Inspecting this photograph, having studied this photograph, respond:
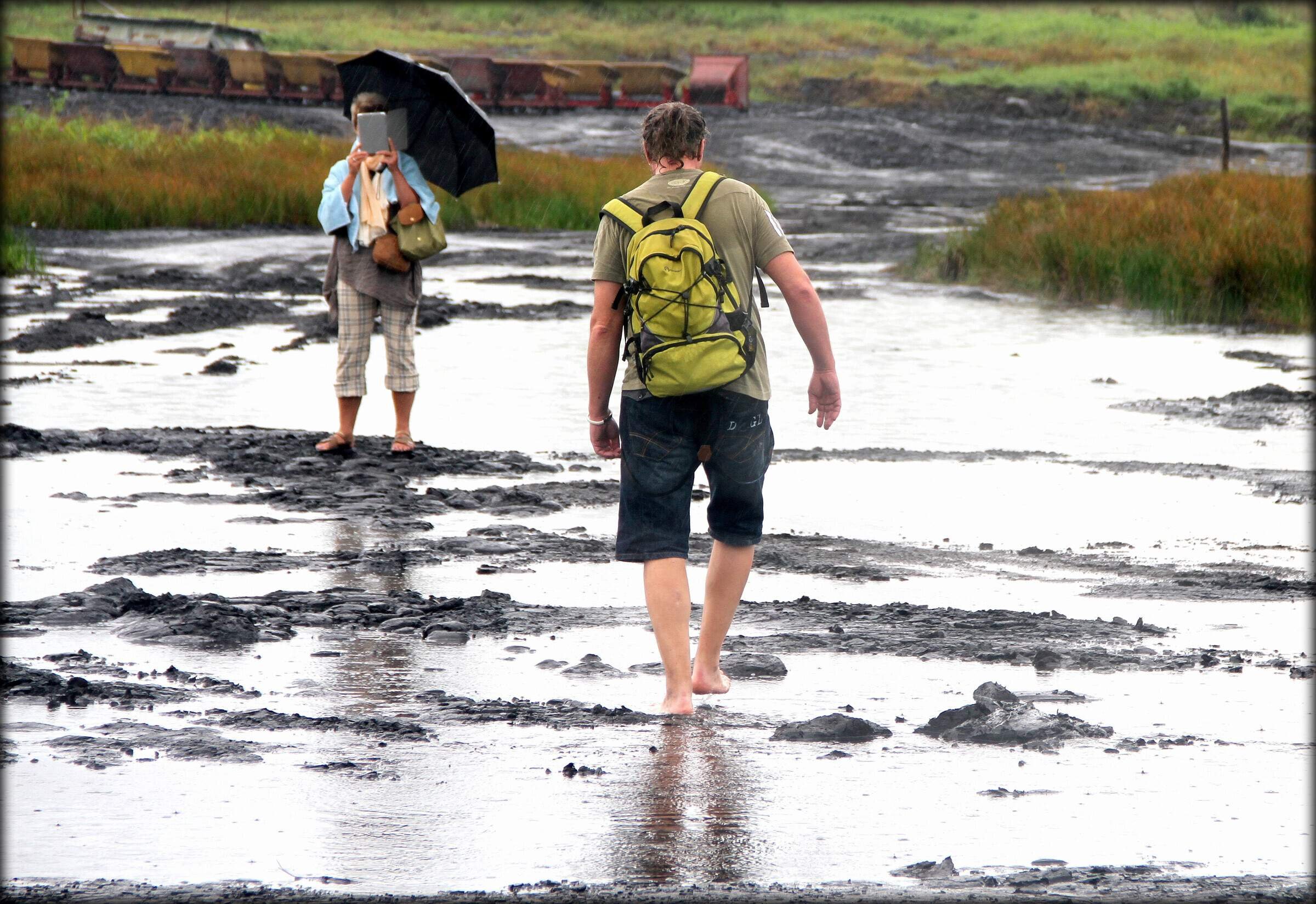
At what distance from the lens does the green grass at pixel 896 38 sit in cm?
6556

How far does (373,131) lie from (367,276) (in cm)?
74

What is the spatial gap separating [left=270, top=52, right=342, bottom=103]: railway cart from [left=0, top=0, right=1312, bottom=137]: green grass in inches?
709

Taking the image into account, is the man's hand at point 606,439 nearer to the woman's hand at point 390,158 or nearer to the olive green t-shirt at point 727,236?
the olive green t-shirt at point 727,236

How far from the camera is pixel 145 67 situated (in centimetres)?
5212

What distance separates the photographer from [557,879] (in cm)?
396

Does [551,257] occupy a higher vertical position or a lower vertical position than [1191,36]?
lower

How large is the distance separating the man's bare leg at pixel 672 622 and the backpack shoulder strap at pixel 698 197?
3.28 feet

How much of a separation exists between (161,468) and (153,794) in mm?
5170

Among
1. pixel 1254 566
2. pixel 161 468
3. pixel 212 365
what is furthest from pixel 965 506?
pixel 212 365

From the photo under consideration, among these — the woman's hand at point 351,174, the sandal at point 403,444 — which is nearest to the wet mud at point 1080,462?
the sandal at point 403,444

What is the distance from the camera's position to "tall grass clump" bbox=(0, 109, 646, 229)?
25.4 m

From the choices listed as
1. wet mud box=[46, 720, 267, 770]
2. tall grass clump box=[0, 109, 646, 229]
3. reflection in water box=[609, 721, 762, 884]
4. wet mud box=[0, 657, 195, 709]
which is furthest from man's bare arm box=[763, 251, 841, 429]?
tall grass clump box=[0, 109, 646, 229]

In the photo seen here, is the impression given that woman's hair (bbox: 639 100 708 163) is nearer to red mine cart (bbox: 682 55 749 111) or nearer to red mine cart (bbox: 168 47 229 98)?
red mine cart (bbox: 168 47 229 98)

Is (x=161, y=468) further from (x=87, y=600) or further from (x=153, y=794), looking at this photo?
(x=153, y=794)
